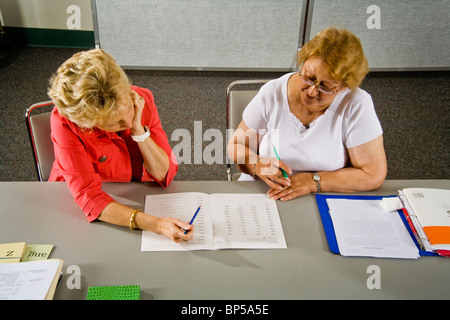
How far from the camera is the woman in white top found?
1.38 m

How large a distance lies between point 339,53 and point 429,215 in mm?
616

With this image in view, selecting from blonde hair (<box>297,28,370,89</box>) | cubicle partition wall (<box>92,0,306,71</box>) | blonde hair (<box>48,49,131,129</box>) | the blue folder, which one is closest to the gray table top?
the blue folder

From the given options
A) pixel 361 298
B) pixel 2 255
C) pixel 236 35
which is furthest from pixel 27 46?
pixel 361 298

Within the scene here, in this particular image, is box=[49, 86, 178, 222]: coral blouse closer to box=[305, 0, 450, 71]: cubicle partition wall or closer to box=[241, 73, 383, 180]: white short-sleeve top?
box=[241, 73, 383, 180]: white short-sleeve top

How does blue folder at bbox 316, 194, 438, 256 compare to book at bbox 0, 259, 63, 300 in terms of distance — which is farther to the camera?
blue folder at bbox 316, 194, 438, 256

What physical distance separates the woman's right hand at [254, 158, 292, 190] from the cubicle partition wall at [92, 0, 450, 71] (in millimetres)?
2368

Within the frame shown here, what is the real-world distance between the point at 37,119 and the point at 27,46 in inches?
116

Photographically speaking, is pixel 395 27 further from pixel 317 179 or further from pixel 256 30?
pixel 317 179

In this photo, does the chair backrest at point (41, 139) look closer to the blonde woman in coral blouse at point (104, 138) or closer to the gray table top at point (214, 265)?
the blonde woman in coral blouse at point (104, 138)

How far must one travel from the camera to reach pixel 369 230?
130cm

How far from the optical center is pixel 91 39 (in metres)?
4.04

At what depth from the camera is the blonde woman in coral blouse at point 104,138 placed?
1202 millimetres

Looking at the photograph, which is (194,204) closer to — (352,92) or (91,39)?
(352,92)

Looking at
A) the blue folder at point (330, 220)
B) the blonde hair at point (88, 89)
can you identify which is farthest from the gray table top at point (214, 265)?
the blonde hair at point (88, 89)
